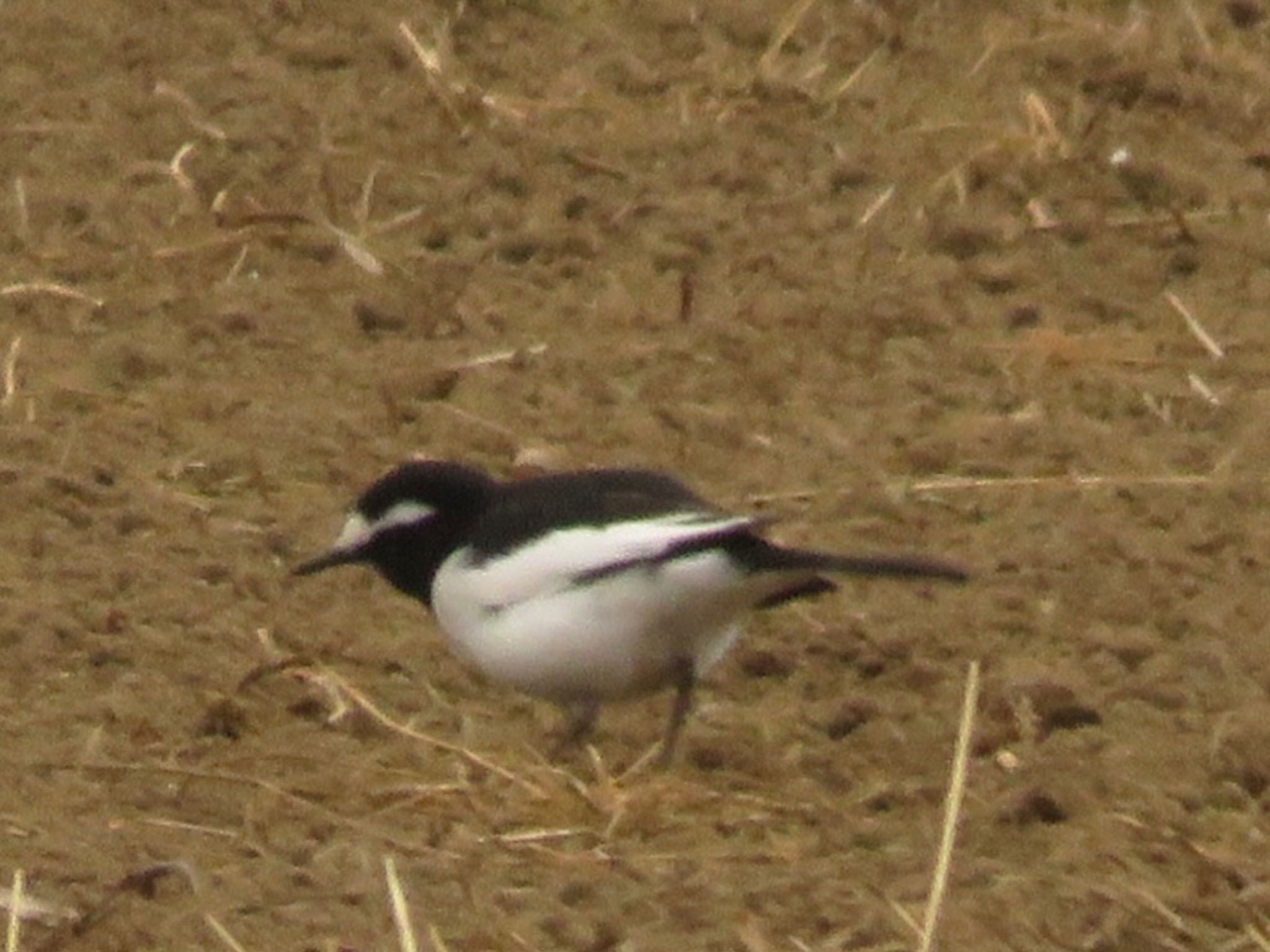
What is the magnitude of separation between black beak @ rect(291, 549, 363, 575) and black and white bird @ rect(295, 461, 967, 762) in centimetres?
23

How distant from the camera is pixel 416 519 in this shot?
6426mm

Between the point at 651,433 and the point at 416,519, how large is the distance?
126 cm

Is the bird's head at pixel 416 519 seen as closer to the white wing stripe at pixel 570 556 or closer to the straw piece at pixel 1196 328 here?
the white wing stripe at pixel 570 556

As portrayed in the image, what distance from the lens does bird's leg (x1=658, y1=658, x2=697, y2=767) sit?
6.08m

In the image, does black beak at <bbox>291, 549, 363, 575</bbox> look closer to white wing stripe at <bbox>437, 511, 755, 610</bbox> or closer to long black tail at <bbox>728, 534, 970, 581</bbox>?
white wing stripe at <bbox>437, 511, 755, 610</bbox>

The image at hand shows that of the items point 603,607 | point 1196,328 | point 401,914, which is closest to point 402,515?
point 603,607

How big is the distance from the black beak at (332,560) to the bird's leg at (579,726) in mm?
482

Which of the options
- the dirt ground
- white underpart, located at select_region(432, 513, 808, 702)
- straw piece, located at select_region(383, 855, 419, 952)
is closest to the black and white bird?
white underpart, located at select_region(432, 513, 808, 702)

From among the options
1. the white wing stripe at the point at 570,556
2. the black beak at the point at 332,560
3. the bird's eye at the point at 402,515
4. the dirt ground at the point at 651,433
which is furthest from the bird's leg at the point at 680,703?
the black beak at the point at 332,560

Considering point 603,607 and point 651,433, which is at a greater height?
point 603,607

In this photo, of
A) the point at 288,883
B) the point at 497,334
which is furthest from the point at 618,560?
the point at 497,334

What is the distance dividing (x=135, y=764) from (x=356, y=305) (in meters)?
2.37

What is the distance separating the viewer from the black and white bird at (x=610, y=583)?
5883mm

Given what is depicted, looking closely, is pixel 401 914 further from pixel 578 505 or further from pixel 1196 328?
pixel 1196 328
